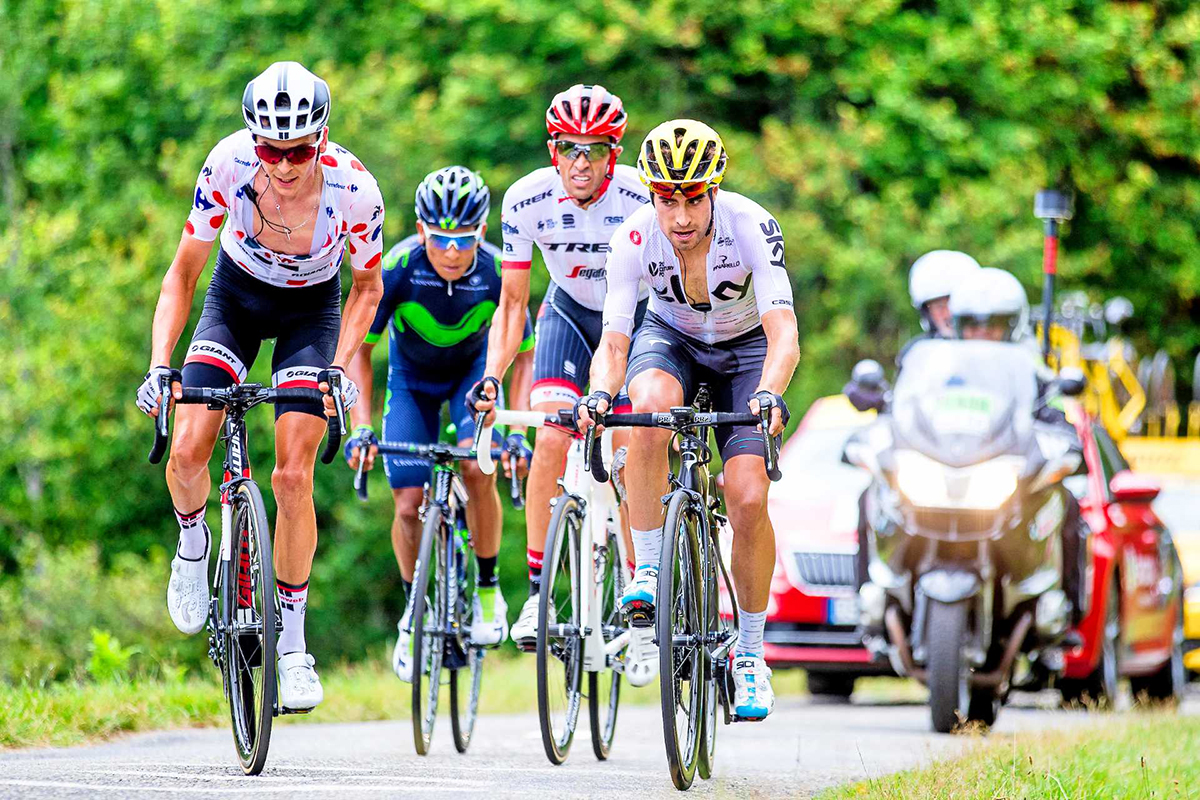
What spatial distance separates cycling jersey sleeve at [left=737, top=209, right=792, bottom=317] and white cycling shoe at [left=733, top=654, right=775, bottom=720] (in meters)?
1.37

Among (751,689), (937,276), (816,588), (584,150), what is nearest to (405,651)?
(751,689)

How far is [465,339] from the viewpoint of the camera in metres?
9.77

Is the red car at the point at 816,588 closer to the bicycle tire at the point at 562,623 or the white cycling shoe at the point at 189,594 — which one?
the bicycle tire at the point at 562,623

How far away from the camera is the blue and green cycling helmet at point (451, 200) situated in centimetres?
938

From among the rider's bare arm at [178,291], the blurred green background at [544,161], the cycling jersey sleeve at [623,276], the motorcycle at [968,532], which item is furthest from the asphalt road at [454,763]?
the blurred green background at [544,161]

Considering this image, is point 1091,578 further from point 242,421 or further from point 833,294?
point 833,294

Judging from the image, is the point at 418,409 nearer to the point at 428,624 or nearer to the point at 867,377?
the point at 428,624

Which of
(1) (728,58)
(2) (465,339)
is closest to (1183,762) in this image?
(2) (465,339)

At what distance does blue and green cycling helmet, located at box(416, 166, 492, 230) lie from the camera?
30.8 ft

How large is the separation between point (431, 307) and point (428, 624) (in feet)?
5.29

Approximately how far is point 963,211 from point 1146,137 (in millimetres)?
3579

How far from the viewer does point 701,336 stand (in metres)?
7.78

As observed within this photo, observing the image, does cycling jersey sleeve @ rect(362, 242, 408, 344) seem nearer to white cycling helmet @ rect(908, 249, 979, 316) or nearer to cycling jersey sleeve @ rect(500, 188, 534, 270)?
cycling jersey sleeve @ rect(500, 188, 534, 270)

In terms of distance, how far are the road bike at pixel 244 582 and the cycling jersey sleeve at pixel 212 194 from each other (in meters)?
0.63
